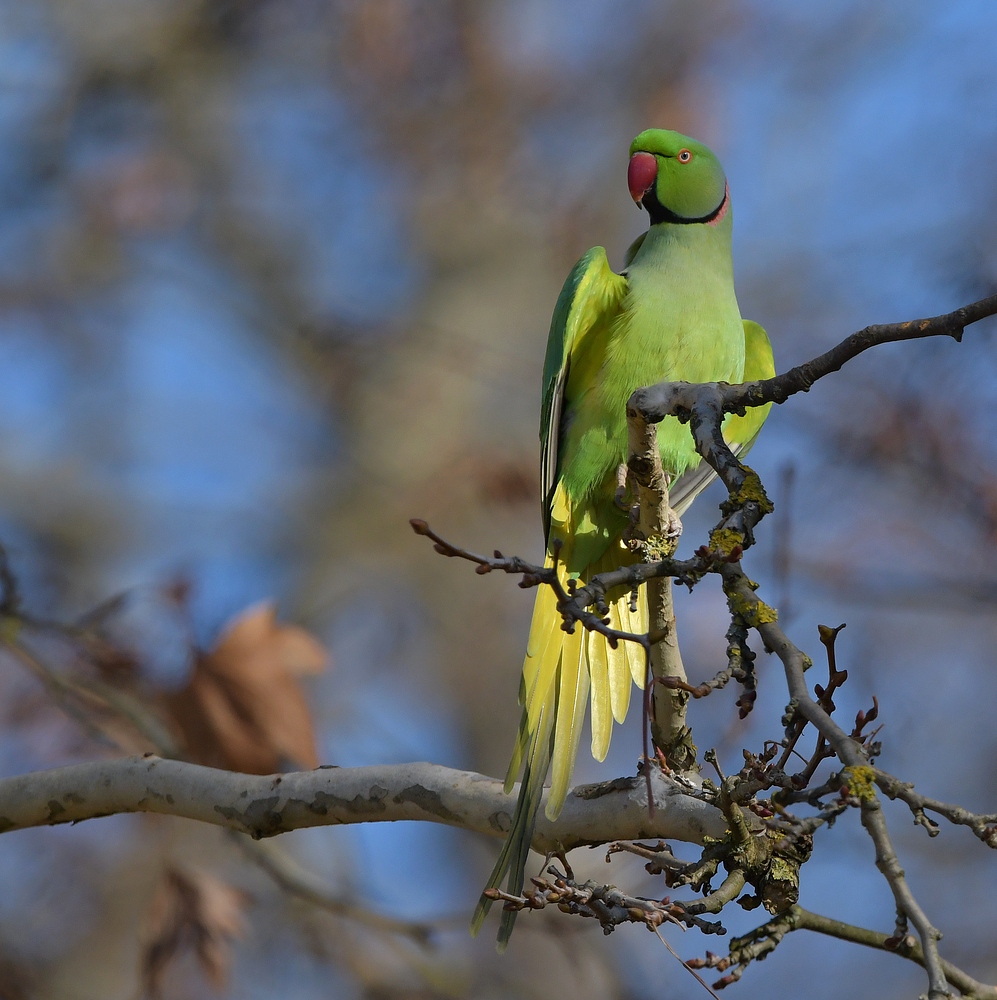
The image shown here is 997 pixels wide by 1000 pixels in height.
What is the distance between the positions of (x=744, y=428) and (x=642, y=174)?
0.92 meters

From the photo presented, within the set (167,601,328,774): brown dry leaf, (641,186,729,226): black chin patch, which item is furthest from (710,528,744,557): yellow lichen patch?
(641,186,729,226): black chin patch

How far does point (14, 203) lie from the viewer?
707 cm

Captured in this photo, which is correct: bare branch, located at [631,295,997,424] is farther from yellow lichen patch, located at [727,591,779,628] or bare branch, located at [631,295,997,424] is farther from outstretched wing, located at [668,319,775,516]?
outstretched wing, located at [668,319,775,516]

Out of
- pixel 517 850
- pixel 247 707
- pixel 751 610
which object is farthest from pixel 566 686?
pixel 751 610

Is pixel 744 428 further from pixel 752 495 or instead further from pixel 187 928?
pixel 187 928

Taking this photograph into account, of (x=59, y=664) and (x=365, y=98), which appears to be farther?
(x=365, y=98)

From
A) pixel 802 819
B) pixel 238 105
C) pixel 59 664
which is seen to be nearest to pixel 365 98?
pixel 238 105

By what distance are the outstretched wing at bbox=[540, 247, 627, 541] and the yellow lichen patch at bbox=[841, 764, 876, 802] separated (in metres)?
2.10

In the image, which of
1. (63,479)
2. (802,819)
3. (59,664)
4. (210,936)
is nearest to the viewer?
(802,819)

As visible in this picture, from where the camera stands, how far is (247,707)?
9.01ft

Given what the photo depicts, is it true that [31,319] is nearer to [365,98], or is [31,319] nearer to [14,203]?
[14,203]

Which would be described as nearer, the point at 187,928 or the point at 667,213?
the point at 187,928

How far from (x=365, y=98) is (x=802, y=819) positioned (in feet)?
21.7

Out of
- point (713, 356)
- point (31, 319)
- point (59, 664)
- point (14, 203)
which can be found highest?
point (14, 203)
